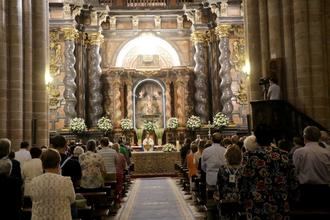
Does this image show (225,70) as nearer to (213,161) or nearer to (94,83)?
(94,83)

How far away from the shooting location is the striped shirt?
12.9m

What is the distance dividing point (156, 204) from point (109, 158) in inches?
102

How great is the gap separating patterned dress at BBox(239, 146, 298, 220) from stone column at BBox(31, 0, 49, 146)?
1365 centimetres

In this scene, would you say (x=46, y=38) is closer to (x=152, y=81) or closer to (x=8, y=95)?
(x=8, y=95)

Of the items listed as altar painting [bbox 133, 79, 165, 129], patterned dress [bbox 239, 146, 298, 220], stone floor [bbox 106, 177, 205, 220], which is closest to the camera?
patterned dress [bbox 239, 146, 298, 220]

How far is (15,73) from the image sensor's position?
53.0ft

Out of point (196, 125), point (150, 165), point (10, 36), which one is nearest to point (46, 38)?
point (10, 36)

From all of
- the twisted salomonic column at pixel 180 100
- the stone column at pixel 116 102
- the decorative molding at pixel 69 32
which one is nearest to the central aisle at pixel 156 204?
the stone column at pixel 116 102

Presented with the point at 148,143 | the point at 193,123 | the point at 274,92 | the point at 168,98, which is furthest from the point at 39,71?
the point at 168,98

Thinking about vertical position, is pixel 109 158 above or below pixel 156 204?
above

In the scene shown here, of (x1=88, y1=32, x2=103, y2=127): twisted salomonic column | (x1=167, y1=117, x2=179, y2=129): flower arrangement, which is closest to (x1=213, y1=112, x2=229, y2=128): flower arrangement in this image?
(x1=167, y1=117, x2=179, y2=129): flower arrangement

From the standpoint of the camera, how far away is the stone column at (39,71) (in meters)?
18.2

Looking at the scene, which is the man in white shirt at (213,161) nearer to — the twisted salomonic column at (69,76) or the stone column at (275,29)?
the stone column at (275,29)

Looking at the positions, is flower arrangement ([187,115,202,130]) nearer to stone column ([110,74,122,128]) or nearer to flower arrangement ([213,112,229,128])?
flower arrangement ([213,112,229,128])
